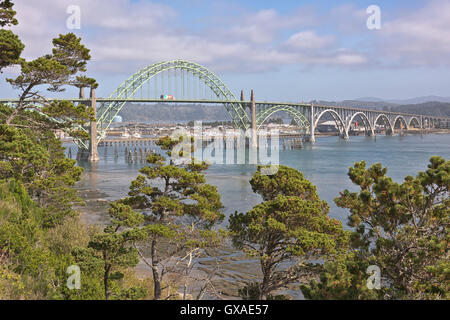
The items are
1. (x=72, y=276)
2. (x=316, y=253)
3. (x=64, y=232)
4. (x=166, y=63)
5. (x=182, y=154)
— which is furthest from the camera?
(x=166, y=63)

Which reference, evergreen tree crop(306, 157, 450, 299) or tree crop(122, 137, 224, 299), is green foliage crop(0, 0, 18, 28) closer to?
tree crop(122, 137, 224, 299)

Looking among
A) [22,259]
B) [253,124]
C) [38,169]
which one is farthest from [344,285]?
[253,124]

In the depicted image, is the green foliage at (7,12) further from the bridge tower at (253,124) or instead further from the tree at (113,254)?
the bridge tower at (253,124)

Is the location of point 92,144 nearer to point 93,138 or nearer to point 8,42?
point 93,138

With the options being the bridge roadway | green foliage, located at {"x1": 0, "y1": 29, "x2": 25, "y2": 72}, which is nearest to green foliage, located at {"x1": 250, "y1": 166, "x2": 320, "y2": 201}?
green foliage, located at {"x1": 0, "y1": 29, "x2": 25, "y2": 72}

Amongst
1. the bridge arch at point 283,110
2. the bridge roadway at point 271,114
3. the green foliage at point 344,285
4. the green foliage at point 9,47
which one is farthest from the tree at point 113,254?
the bridge arch at point 283,110
